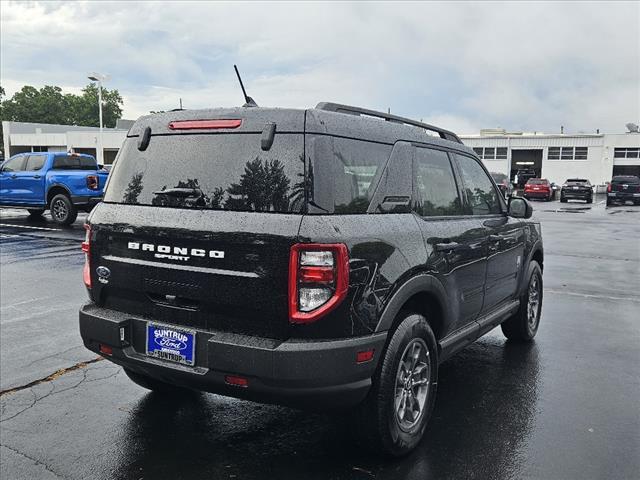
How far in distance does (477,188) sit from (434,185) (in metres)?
0.92

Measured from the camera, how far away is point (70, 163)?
16109 millimetres

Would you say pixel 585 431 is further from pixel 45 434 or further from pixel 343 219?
pixel 45 434

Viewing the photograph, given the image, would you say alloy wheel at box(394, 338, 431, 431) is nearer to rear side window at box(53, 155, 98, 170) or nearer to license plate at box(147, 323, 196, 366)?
license plate at box(147, 323, 196, 366)

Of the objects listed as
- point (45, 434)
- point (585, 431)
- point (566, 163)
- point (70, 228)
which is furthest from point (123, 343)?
point (566, 163)

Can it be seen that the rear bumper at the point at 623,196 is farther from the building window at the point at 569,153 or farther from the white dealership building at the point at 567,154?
the building window at the point at 569,153

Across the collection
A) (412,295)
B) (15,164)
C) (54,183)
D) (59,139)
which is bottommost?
(412,295)

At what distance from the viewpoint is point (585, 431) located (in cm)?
372

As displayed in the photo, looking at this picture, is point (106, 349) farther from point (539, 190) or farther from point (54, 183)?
point (539, 190)

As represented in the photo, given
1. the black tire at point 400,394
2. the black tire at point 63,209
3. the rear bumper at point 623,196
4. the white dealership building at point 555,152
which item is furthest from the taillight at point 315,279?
the white dealership building at point 555,152

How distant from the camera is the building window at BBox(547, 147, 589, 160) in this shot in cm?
5631

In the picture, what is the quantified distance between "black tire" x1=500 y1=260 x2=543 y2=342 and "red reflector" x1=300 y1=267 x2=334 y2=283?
3250 millimetres

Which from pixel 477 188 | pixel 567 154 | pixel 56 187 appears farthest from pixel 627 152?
pixel 477 188

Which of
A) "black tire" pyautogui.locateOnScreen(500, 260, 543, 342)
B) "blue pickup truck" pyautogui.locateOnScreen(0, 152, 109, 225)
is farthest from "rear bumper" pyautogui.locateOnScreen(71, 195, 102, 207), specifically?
"black tire" pyautogui.locateOnScreen(500, 260, 543, 342)

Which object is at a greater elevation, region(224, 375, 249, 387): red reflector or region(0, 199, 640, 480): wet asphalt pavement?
region(224, 375, 249, 387): red reflector
